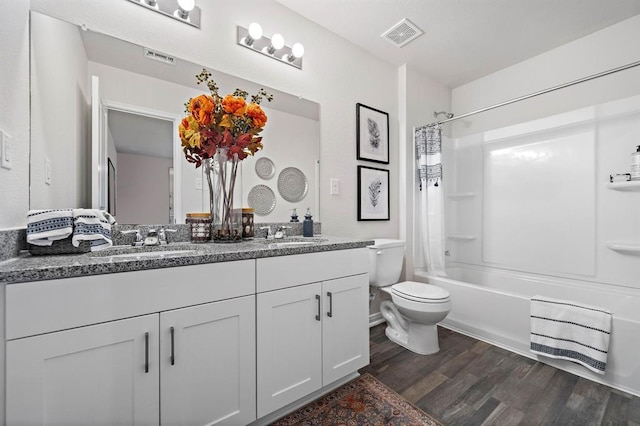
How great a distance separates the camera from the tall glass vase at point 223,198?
1.52 metres

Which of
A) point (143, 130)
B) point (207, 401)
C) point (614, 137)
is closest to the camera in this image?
point (207, 401)

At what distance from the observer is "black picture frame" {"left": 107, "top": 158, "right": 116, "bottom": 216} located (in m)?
1.37

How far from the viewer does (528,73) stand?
8.57 ft

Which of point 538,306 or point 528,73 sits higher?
point 528,73

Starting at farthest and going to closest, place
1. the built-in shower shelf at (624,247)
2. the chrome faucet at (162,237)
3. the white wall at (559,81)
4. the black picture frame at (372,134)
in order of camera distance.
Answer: the black picture frame at (372,134), the white wall at (559,81), the built-in shower shelf at (624,247), the chrome faucet at (162,237)

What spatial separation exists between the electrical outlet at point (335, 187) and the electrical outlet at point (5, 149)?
169 centimetres

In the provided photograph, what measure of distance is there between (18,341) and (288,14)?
2233 millimetres

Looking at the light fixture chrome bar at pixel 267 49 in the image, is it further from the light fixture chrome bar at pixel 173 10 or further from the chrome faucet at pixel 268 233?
the chrome faucet at pixel 268 233

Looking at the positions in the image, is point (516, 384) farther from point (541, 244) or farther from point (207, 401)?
point (207, 401)

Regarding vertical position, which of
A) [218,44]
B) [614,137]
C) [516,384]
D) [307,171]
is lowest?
[516,384]

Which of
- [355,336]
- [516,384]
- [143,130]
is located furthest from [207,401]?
[516,384]

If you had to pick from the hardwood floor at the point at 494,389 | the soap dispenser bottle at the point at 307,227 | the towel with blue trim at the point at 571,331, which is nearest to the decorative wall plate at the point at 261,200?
the soap dispenser bottle at the point at 307,227

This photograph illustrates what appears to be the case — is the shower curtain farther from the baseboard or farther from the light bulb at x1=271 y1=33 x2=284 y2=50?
the light bulb at x1=271 y1=33 x2=284 y2=50

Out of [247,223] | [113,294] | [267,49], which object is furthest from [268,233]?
[267,49]
